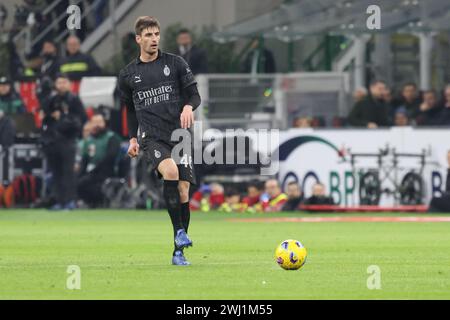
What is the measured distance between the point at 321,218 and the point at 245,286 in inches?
499

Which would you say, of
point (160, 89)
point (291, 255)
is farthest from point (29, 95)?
point (291, 255)

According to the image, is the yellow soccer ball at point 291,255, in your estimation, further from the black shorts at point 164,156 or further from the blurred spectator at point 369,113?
the blurred spectator at point 369,113

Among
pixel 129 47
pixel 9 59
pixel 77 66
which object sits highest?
pixel 129 47

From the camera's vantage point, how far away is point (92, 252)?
54.6 ft

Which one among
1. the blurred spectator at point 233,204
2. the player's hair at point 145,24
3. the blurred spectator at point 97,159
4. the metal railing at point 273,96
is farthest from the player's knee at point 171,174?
the metal railing at point 273,96

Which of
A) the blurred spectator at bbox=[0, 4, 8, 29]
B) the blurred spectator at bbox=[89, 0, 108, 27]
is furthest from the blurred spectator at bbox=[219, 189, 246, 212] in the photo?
the blurred spectator at bbox=[0, 4, 8, 29]

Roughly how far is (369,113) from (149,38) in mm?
14111

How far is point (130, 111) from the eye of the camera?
1506cm

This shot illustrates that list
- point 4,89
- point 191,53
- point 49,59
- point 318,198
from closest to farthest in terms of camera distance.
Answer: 1. point 318,198
2. point 191,53
3. point 4,89
4. point 49,59

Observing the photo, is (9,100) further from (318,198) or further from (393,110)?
(393,110)

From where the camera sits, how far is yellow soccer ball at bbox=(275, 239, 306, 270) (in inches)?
537

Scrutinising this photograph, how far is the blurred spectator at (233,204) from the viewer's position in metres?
27.5

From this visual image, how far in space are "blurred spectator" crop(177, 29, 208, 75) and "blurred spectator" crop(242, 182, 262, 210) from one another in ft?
10.4

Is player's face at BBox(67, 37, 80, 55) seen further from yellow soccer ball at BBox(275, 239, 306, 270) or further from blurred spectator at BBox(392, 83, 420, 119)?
yellow soccer ball at BBox(275, 239, 306, 270)
